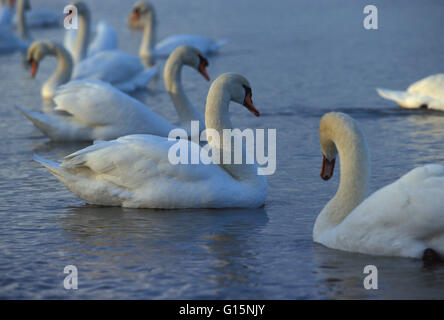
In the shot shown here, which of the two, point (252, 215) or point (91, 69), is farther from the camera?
point (91, 69)

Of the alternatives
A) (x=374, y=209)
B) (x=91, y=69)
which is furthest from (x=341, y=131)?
(x=91, y=69)

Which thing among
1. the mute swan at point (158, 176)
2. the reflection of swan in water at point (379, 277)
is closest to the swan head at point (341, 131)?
the reflection of swan in water at point (379, 277)

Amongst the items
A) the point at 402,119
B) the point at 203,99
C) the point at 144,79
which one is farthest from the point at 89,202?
the point at 144,79

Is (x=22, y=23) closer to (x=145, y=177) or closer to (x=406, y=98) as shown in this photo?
(x=406, y=98)

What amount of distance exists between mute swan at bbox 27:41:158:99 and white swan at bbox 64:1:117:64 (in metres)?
2.22

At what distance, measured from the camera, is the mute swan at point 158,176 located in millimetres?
7465

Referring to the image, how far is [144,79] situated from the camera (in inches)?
588

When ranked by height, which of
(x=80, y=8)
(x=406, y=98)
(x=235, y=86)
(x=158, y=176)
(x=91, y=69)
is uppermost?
(x=80, y=8)

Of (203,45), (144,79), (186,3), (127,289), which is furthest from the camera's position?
(186,3)

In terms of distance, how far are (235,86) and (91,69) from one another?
7.01m

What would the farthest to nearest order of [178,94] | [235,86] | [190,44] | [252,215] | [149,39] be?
[149,39]
[190,44]
[178,94]
[235,86]
[252,215]

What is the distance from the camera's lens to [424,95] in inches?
475
